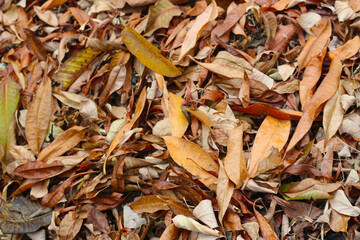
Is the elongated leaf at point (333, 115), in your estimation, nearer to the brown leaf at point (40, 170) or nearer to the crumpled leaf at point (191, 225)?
the crumpled leaf at point (191, 225)

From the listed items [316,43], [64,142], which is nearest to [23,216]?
[64,142]

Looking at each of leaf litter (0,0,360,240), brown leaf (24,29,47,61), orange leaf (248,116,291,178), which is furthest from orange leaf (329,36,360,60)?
brown leaf (24,29,47,61)

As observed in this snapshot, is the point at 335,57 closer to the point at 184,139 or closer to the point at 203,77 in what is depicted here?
the point at 203,77

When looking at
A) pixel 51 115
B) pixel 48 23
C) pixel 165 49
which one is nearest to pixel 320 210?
pixel 165 49

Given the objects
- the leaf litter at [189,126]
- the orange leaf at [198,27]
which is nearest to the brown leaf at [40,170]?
the leaf litter at [189,126]

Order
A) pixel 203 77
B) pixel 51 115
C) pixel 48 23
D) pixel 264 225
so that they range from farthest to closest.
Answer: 1. pixel 48 23
2. pixel 51 115
3. pixel 203 77
4. pixel 264 225

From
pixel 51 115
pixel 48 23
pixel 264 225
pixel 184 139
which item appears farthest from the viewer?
pixel 48 23

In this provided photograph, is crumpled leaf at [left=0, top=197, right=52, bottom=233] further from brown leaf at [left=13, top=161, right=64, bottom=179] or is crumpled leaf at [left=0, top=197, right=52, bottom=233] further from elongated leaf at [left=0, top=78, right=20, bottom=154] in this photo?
elongated leaf at [left=0, top=78, right=20, bottom=154]
